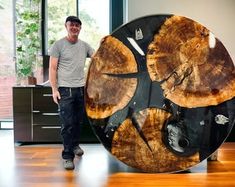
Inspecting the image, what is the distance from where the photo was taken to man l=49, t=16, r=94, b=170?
3359 mm

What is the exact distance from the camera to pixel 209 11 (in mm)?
4797

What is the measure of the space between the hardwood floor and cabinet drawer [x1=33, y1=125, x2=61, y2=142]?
1.38ft

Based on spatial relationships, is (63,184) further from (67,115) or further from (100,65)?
(100,65)

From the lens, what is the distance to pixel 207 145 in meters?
3.16

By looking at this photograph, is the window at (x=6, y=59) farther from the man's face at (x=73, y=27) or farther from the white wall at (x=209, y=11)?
the man's face at (x=73, y=27)

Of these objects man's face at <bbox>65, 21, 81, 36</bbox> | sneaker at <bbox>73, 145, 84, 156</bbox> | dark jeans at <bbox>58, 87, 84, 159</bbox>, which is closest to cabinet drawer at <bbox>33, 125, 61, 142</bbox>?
sneaker at <bbox>73, 145, 84, 156</bbox>

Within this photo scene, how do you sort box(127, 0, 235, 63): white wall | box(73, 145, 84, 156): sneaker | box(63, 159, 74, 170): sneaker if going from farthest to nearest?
box(127, 0, 235, 63): white wall < box(73, 145, 84, 156): sneaker < box(63, 159, 74, 170): sneaker

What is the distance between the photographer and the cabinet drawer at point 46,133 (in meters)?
4.46

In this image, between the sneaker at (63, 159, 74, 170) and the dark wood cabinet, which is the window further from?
the sneaker at (63, 159, 74, 170)

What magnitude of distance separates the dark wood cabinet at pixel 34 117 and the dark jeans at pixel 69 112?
3.09 ft

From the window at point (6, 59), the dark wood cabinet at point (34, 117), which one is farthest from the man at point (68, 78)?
the window at point (6, 59)

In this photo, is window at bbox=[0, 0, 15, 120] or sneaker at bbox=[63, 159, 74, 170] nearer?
sneaker at bbox=[63, 159, 74, 170]

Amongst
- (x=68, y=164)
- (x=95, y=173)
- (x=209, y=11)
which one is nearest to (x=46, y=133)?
(x=68, y=164)

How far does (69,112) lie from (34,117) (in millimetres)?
1229
